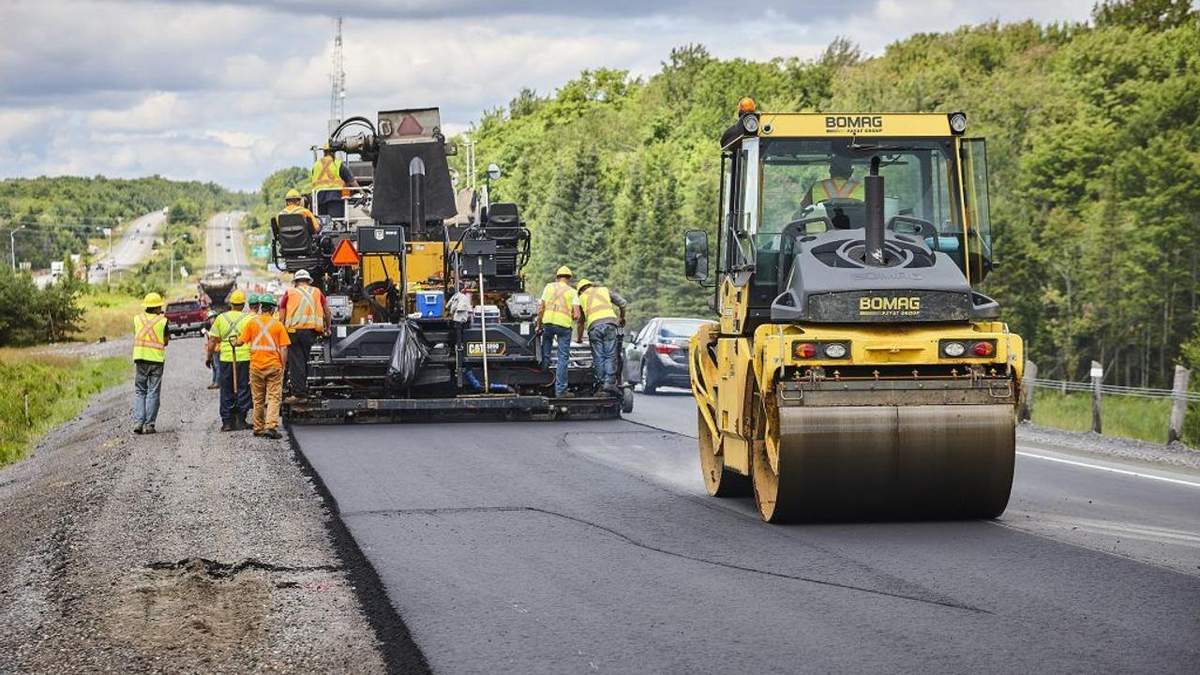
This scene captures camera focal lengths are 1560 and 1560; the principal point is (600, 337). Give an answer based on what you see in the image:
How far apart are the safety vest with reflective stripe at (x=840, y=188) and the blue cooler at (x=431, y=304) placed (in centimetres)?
983

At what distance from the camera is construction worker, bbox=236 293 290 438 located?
727 inches

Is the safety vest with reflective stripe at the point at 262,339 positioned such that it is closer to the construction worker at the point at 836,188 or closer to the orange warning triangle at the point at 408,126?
the orange warning triangle at the point at 408,126

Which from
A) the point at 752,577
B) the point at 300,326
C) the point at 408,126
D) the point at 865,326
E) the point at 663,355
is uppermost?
the point at 408,126

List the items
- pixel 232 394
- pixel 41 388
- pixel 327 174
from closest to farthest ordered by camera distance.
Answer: pixel 232 394
pixel 327 174
pixel 41 388

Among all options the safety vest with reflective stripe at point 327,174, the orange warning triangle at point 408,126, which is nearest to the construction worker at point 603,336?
the orange warning triangle at point 408,126

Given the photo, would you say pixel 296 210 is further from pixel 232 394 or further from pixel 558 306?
pixel 558 306

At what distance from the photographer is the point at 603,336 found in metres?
20.4

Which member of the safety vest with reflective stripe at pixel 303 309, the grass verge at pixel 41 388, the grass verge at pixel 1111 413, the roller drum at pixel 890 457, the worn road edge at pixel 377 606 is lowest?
the grass verge at pixel 1111 413

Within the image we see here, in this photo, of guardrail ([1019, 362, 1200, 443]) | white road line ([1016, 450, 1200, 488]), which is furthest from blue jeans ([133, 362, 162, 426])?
guardrail ([1019, 362, 1200, 443])

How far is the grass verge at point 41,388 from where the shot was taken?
27.0m

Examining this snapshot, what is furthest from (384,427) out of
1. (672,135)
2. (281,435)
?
(672,135)

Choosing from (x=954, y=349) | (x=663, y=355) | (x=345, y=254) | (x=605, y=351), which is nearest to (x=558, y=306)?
(x=605, y=351)

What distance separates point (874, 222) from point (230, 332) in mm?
11848

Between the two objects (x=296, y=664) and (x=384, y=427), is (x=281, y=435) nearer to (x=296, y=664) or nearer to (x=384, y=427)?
(x=384, y=427)
